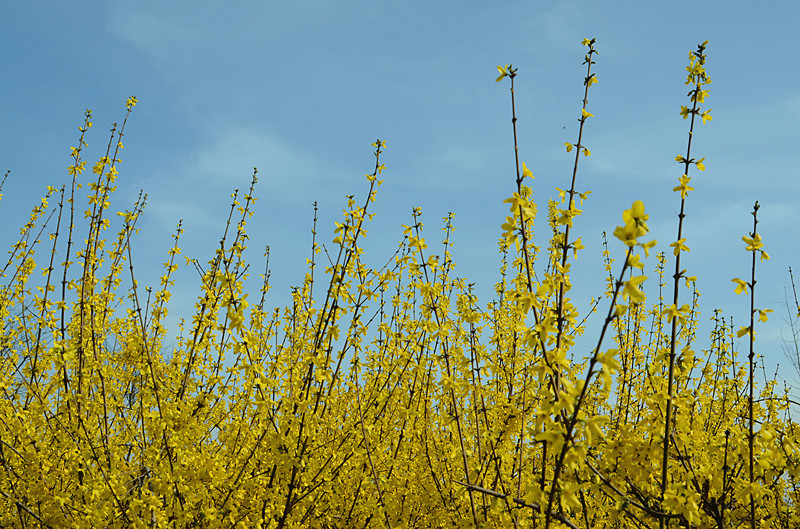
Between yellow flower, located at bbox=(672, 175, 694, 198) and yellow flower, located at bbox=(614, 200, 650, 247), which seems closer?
yellow flower, located at bbox=(614, 200, 650, 247)

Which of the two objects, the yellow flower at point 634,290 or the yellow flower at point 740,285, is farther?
the yellow flower at point 740,285

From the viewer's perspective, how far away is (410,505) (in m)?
5.06

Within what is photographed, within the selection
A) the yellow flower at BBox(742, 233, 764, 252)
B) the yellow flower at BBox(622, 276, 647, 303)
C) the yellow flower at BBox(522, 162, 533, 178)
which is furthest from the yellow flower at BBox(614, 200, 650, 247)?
the yellow flower at BBox(742, 233, 764, 252)

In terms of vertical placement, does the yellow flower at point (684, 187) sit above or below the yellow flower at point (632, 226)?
above

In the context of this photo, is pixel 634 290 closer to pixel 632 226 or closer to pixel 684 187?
pixel 632 226

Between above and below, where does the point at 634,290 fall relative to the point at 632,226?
below

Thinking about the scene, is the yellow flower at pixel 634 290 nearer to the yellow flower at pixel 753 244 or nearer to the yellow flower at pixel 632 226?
the yellow flower at pixel 632 226

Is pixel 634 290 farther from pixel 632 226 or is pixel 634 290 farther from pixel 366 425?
pixel 366 425

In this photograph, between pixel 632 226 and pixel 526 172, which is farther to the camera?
pixel 526 172

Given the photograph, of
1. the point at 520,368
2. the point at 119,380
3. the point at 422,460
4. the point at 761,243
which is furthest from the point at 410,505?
the point at 761,243

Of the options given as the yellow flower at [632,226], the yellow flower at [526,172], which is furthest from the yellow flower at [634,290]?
the yellow flower at [526,172]

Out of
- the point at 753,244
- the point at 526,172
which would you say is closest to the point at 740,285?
the point at 753,244

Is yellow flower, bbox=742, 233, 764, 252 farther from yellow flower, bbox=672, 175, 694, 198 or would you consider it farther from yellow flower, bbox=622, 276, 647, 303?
yellow flower, bbox=622, 276, 647, 303

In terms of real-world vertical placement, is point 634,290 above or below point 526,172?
below
